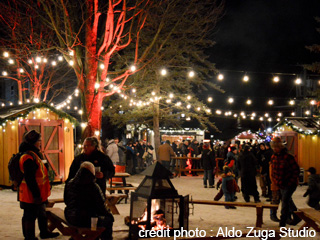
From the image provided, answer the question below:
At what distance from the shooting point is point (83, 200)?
5.55 metres

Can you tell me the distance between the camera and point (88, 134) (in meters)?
14.3

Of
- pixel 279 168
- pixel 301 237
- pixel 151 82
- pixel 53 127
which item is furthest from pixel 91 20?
pixel 301 237

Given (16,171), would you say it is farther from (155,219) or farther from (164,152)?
(164,152)

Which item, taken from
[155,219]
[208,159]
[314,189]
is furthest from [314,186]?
[208,159]

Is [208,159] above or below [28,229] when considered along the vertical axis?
above

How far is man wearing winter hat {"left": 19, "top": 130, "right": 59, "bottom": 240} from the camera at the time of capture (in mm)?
6182

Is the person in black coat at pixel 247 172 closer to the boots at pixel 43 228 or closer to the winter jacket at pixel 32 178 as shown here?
the boots at pixel 43 228

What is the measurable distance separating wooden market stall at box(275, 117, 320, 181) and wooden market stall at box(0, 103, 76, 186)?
9.64 meters

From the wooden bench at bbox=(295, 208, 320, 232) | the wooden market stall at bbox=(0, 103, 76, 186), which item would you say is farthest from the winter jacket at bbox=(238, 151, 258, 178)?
the wooden market stall at bbox=(0, 103, 76, 186)

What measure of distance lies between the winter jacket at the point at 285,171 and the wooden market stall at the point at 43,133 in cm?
918

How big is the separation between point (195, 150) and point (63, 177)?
1016 centimetres

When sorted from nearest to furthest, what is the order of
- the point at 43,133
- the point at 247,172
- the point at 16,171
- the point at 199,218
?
the point at 16,171, the point at 199,218, the point at 247,172, the point at 43,133

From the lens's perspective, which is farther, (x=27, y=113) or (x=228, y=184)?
(x=27, y=113)

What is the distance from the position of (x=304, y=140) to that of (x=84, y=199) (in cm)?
1344
